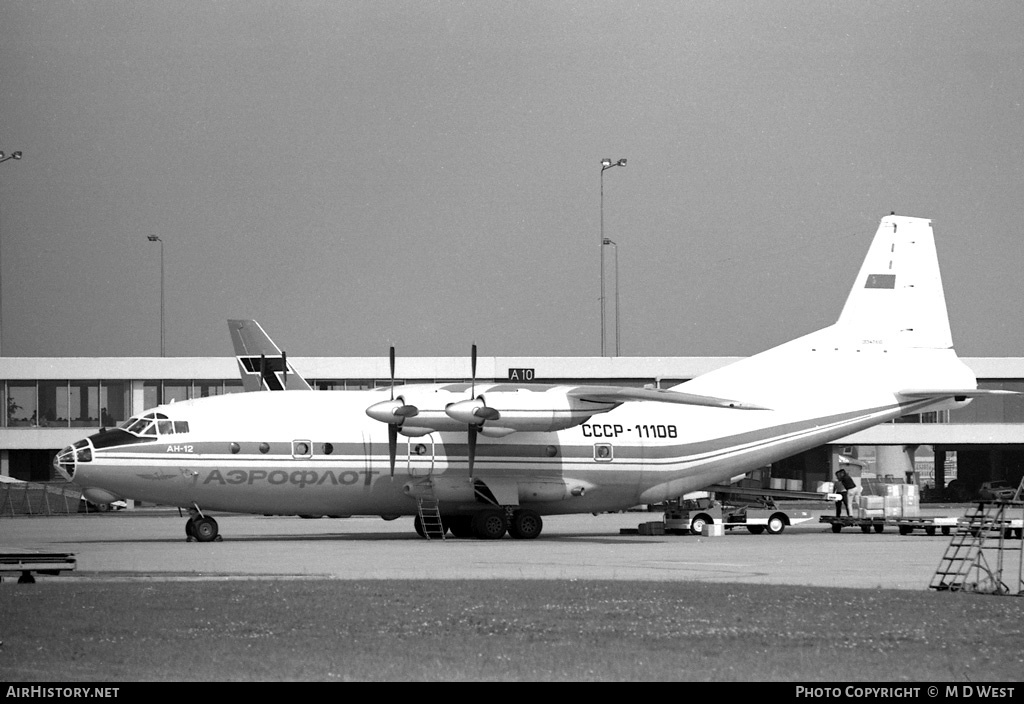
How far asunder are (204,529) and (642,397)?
11921 millimetres

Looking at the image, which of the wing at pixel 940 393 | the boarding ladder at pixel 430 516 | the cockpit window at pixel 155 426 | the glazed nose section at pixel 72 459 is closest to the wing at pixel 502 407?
the boarding ladder at pixel 430 516

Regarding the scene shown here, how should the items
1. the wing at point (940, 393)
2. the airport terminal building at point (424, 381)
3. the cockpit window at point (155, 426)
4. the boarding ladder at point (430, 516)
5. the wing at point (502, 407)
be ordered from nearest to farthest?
the cockpit window at point (155, 426) → the wing at point (502, 407) → the boarding ladder at point (430, 516) → the wing at point (940, 393) → the airport terminal building at point (424, 381)

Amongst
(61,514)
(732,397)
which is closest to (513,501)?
(732,397)

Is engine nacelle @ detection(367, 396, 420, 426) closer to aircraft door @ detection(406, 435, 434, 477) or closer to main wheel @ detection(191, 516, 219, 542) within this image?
aircraft door @ detection(406, 435, 434, 477)

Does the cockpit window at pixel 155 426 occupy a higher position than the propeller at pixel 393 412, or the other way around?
the propeller at pixel 393 412

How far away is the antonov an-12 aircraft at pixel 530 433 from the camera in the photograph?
34.8 m

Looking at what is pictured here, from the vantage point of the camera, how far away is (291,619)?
1736 cm


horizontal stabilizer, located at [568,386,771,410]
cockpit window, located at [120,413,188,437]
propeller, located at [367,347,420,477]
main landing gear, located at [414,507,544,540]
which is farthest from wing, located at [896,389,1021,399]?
cockpit window, located at [120,413,188,437]

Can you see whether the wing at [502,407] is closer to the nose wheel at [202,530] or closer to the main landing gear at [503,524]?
the main landing gear at [503,524]

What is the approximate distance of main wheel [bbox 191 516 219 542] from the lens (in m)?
35.0

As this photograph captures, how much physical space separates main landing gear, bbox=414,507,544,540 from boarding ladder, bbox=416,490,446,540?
0.36 m

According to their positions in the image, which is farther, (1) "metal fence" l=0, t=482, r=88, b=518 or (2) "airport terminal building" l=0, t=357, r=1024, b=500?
(2) "airport terminal building" l=0, t=357, r=1024, b=500

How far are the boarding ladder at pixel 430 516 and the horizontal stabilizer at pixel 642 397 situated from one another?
4908 millimetres
